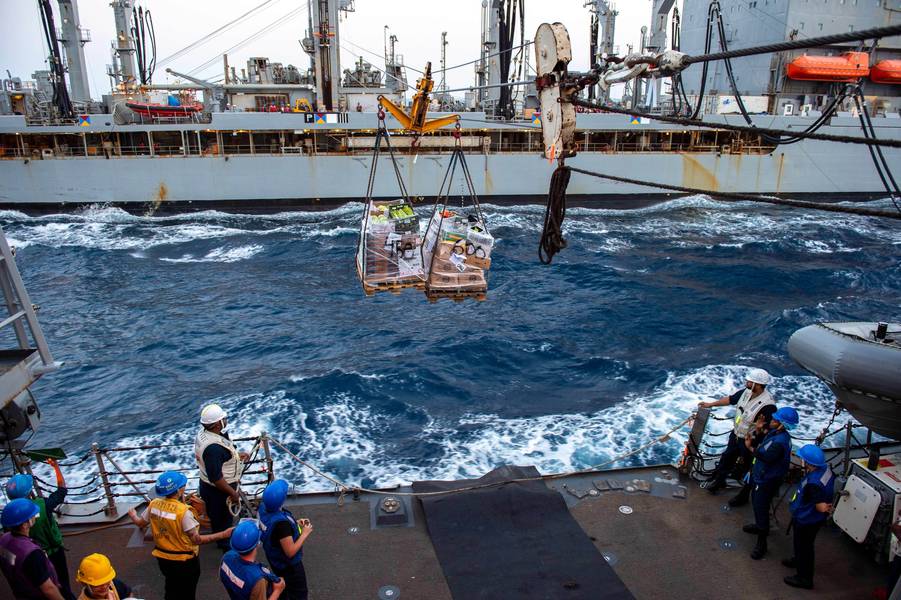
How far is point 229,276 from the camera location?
68.8 ft

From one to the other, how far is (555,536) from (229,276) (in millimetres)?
17952

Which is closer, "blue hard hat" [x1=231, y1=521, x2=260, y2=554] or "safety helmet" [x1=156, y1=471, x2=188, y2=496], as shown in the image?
"blue hard hat" [x1=231, y1=521, x2=260, y2=554]

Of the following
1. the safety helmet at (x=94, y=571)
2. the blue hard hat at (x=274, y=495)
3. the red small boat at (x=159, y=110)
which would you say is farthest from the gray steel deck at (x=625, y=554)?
the red small boat at (x=159, y=110)

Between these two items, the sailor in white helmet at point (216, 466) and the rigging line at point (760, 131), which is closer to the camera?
the rigging line at point (760, 131)

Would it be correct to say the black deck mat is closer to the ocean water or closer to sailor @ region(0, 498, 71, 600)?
the ocean water

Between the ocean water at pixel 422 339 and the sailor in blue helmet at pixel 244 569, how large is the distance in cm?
507

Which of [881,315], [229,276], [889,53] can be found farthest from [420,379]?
[889,53]

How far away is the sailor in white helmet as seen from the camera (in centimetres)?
520

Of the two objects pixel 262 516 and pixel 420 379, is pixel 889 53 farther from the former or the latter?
pixel 262 516

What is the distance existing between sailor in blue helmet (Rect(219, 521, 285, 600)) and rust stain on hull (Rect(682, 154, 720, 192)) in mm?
34168

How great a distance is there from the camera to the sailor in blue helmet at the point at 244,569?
151 inches

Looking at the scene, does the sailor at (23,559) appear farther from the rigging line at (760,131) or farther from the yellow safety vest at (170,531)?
the rigging line at (760,131)

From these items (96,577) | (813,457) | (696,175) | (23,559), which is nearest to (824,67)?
(696,175)

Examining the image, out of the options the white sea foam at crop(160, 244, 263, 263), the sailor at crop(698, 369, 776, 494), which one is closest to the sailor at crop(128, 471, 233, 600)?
the sailor at crop(698, 369, 776, 494)
